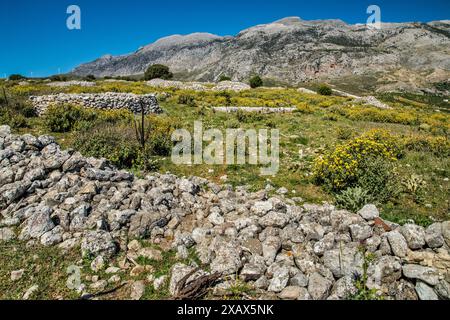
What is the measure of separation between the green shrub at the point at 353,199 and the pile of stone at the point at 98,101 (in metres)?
12.0

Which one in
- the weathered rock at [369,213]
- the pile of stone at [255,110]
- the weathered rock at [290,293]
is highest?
the pile of stone at [255,110]

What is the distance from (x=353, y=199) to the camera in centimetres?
702

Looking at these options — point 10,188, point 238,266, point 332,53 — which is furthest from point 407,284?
point 332,53

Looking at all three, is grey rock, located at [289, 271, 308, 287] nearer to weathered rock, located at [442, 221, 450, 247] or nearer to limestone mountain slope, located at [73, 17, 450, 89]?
weathered rock, located at [442, 221, 450, 247]

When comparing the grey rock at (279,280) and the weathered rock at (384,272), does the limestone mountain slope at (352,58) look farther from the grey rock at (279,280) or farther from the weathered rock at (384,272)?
the grey rock at (279,280)

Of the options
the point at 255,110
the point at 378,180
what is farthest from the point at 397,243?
the point at 255,110

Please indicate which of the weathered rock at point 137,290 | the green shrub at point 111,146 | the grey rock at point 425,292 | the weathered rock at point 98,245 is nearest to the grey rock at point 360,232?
the grey rock at point 425,292

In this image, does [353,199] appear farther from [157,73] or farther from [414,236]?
[157,73]

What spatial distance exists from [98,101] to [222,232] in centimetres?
1504

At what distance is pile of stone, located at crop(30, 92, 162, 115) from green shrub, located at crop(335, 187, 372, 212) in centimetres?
1203

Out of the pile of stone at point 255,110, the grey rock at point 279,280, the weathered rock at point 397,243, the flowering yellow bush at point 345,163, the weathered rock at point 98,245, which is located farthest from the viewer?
the pile of stone at point 255,110

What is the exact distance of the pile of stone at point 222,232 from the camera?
169 inches
